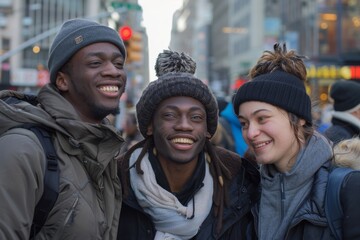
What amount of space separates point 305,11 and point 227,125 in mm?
36872

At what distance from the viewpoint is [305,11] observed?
136 ft

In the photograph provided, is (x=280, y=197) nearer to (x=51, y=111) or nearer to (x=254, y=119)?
(x=254, y=119)

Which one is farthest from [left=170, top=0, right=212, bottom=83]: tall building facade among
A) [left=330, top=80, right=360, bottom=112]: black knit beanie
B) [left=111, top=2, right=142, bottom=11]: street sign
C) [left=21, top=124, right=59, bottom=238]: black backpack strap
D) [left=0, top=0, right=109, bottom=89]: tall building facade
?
[left=21, top=124, right=59, bottom=238]: black backpack strap

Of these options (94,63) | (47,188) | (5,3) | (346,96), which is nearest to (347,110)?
(346,96)

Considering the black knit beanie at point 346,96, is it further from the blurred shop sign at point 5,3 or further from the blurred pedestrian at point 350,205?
the blurred shop sign at point 5,3

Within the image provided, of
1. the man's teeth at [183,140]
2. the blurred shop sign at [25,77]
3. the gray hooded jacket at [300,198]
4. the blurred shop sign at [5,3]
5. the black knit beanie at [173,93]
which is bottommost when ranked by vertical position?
the blurred shop sign at [25,77]

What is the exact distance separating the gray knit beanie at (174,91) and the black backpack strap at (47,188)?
0.98 m

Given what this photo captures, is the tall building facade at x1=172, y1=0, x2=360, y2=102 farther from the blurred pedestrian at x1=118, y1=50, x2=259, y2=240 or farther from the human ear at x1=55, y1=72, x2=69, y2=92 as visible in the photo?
the human ear at x1=55, y1=72, x2=69, y2=92

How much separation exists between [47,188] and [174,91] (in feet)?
3.83

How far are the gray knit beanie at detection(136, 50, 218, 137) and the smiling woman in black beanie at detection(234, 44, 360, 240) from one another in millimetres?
208

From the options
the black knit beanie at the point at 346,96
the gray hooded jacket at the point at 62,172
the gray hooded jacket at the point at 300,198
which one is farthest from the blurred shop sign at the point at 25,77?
the gray hooded jacket at the point at 300,198

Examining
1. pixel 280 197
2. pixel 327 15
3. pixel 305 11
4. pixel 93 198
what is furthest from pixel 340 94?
pixel 305 11

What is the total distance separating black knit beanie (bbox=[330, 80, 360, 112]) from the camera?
225 inches

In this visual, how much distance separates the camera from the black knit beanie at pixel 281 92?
3.10 metres
